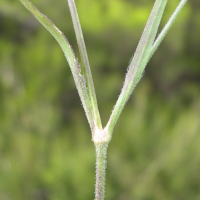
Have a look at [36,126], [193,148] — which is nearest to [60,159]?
[36,126]

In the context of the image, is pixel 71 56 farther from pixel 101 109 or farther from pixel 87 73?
pixel 101 109

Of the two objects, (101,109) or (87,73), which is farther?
(101,109)

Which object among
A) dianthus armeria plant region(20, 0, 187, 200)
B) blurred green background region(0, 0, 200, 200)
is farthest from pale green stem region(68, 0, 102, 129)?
blurred green background region(0, 0, 200, 200)

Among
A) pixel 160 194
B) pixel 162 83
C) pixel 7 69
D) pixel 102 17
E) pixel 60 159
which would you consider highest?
pixel 102 17

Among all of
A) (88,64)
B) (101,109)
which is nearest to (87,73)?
(88,64)

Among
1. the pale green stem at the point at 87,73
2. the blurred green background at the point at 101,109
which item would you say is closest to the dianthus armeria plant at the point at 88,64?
the pale green stem at the point at 87,73

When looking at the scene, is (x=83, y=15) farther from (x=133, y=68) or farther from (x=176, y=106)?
(x=133, y=68)
